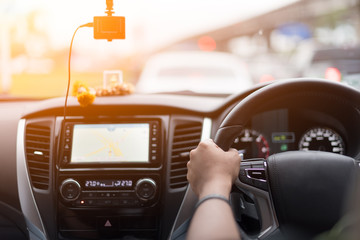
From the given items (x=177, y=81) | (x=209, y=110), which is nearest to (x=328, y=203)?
(x=209, y=110)

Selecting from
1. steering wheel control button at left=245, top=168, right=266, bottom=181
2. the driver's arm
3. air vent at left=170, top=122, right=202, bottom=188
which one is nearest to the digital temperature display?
air vent at left=170, top=122, right=202, bottom=188

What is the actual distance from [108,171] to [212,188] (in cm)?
133

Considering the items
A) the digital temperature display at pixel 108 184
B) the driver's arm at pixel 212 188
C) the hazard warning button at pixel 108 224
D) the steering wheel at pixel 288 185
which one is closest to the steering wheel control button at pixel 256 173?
the steering wheel at pixel 288 185

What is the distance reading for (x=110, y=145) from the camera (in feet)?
11.4

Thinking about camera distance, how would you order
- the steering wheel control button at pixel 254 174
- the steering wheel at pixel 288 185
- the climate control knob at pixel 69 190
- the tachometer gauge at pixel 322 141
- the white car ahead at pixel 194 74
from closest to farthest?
1. the steering wheel at pixel 288 185
2. the steering wheel control button at pixel 254 174
3. the tachometer gauge at pixel 322 141
4. the climate control knob at pixel 69 190
5. the white car ahead at pixel 194 74

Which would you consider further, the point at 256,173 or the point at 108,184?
the point at 108,184

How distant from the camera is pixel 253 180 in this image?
9.25 feet

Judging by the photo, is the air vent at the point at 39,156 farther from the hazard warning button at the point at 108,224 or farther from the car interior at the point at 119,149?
the hazard warning button at the point at 108,224

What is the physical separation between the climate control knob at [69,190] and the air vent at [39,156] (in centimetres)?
12

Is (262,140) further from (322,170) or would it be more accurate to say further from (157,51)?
(157,51)

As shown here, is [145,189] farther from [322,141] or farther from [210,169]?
[210,169]

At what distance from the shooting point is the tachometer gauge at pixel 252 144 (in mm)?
3529

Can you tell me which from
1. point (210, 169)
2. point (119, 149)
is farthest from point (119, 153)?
point (210, 169)

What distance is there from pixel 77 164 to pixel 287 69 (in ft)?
76.0
